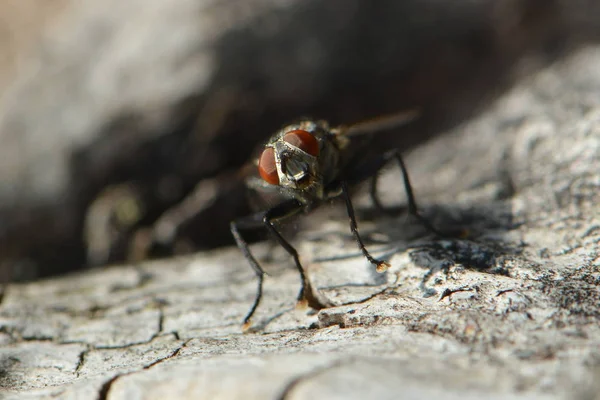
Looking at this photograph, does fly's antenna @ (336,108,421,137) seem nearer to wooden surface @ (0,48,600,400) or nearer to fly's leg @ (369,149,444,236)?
fly's leg @ (369,149,444,236)

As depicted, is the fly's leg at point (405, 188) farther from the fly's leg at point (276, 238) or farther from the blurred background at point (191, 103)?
the blurred background at point (191, 103)

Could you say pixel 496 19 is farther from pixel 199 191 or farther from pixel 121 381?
pixel 121 381

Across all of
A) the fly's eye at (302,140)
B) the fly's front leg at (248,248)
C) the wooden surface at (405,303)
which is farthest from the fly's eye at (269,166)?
the wooden surface at (405,303)

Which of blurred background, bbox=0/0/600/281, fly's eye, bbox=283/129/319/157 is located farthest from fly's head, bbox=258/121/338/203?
blurred background, bbox=0/0/600/281

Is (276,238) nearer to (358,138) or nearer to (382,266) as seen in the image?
(382,266)

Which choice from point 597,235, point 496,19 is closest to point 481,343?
point 597,235

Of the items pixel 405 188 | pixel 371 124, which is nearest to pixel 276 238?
pixel 405 188
